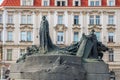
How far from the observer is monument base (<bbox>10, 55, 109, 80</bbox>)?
845 inches

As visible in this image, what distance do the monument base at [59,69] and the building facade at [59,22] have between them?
3906 centimetres

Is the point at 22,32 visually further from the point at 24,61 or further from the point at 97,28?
the point at 24,61

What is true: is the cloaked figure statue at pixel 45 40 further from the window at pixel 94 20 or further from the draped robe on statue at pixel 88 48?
the window at pixel 94 20

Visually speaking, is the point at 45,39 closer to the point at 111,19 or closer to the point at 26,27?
the point at 26,27

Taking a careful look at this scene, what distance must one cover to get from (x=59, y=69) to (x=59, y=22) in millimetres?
40888

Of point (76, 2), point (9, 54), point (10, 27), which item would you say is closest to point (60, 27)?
point (76, 2)

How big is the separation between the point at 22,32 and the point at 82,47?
130ft

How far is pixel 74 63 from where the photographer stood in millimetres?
22000

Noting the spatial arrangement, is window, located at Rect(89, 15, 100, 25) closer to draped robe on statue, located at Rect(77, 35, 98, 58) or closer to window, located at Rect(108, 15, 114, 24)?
window, located at Rect(108, 15, 114, 24)

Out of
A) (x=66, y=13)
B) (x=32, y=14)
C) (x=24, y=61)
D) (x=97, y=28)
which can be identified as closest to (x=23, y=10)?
(x=32, y=14)

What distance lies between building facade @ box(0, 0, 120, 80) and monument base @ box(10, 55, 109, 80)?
39.1 meters

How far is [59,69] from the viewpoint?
2147cm

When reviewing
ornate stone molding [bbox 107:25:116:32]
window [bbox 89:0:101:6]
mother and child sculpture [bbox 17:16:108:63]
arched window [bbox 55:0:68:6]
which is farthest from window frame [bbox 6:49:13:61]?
mother and child sculpture [bbox 17:16:108:63]

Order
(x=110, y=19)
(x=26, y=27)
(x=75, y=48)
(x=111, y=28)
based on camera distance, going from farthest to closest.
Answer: (x=26, y=27)
(x=110, y=19)
(x=111, y=28)
(x=75, y=48)
